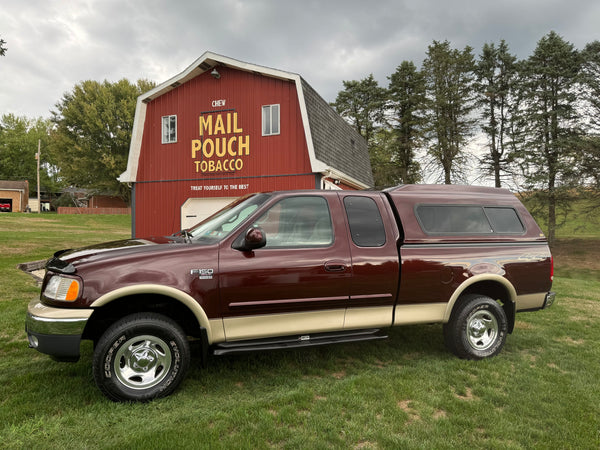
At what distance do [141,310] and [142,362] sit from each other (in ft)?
1.62

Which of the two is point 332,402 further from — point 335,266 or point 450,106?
point 450,106

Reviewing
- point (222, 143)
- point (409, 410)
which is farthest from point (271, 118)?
point (409, 410)

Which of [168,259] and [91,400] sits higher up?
[168,259]

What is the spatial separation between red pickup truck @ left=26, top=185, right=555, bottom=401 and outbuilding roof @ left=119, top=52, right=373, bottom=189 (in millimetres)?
7209

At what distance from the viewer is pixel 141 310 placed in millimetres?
3430

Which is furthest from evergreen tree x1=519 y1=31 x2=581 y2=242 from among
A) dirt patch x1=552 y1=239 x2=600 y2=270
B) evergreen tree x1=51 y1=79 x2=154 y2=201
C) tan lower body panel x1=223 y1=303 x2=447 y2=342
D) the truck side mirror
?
evergreen tree x1=51 y1=79 x2=154 y2=201

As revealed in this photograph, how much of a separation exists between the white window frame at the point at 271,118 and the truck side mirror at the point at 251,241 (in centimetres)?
933

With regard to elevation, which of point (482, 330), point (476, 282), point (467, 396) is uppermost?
point (476, 282)

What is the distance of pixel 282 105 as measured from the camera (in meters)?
12.1

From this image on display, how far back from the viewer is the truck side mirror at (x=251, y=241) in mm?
3256

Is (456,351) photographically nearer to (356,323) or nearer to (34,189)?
(356,323)

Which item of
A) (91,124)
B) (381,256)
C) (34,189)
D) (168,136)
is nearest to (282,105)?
(168,136)

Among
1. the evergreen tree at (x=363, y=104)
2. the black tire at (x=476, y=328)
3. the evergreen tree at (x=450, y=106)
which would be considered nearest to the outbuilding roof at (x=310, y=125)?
the black tire at (x=476, y=328)

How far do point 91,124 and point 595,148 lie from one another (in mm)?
43069
